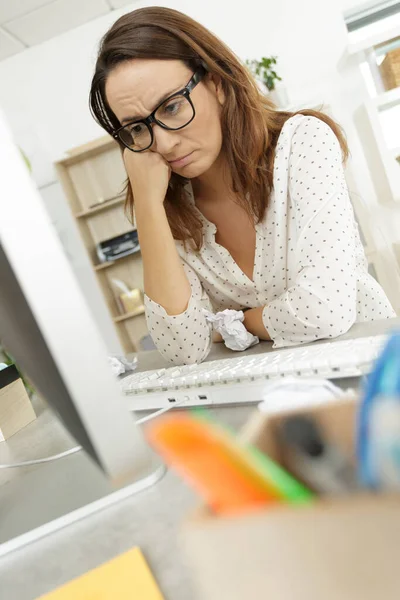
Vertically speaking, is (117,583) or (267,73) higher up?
(267,73)

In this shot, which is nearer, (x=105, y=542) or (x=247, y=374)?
(x=105, y=542)

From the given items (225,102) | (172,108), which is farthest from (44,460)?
(225,102)

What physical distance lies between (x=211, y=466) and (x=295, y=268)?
85cm

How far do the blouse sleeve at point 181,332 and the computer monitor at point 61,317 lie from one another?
68 centimetres

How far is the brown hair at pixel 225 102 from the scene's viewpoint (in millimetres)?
945

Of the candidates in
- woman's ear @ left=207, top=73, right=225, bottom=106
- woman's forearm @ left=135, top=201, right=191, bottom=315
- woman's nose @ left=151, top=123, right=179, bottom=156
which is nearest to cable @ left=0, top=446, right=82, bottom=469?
woman's forearm @ left=135, top=201, right=191, bottom=315

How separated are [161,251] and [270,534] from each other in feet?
2.91

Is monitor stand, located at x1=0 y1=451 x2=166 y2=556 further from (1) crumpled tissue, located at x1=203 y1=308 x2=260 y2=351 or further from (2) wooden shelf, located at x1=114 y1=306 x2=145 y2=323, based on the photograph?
(2) wooden shelf, located at x1=114 y1=306 x2=145 y2=323

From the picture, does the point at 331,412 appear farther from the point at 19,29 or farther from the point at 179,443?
the point at 19,29

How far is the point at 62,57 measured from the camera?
11.3 feet

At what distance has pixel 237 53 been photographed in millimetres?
3227

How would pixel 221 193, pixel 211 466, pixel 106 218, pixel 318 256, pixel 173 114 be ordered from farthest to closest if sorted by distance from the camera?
1. pixel 106 218
2. pixel 221 193
3. pixel 173 114
4. pixel 318 256
5. pixel 211 466

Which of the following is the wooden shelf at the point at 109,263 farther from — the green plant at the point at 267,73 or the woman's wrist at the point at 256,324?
the woman's wrist at the point at 256,324

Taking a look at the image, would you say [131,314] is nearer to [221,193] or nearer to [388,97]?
[388,97]
